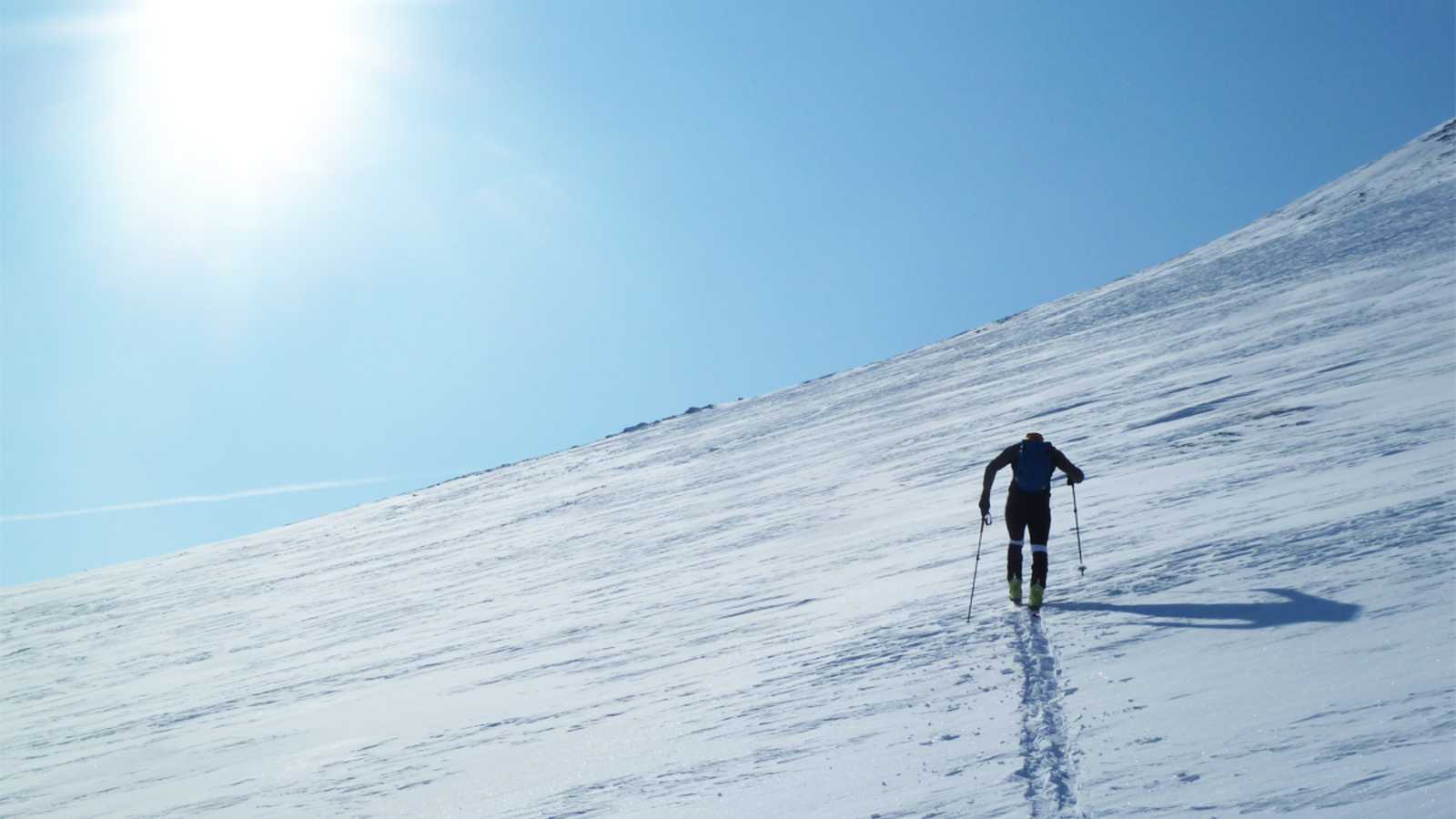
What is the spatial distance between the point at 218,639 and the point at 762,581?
10.3m

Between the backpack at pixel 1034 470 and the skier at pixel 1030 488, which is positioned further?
the backpack at pixel 1034 470

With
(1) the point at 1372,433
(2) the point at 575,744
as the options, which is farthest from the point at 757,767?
(1) the point at 1372,433

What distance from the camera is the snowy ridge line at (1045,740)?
170 inches

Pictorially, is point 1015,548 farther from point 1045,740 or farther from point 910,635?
point 1045,740

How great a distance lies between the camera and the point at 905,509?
13766 mm

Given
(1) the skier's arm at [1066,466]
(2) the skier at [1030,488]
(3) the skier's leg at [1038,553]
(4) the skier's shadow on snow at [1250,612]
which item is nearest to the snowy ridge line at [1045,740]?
(4) the skier's shadow on snow at [1250,612]

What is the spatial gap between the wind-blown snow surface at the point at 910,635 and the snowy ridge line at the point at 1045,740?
0.03m

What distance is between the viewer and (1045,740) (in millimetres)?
4973

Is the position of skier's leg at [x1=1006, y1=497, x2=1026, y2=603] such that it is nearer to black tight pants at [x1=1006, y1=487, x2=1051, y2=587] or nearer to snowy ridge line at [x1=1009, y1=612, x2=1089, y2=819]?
black tight pants at [x1=1006, y1=487, x2=1051, y2=587]

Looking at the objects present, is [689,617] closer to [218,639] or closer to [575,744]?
[575,744]

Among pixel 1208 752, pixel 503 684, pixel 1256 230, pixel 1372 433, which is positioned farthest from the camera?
pixel 1256 230

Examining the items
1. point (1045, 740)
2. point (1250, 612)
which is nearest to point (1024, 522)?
point (1250, 612)

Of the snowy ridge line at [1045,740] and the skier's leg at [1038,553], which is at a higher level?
the skier's leg at [1038,553]

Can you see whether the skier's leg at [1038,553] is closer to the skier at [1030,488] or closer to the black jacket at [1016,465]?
the skier at [1030,488]
